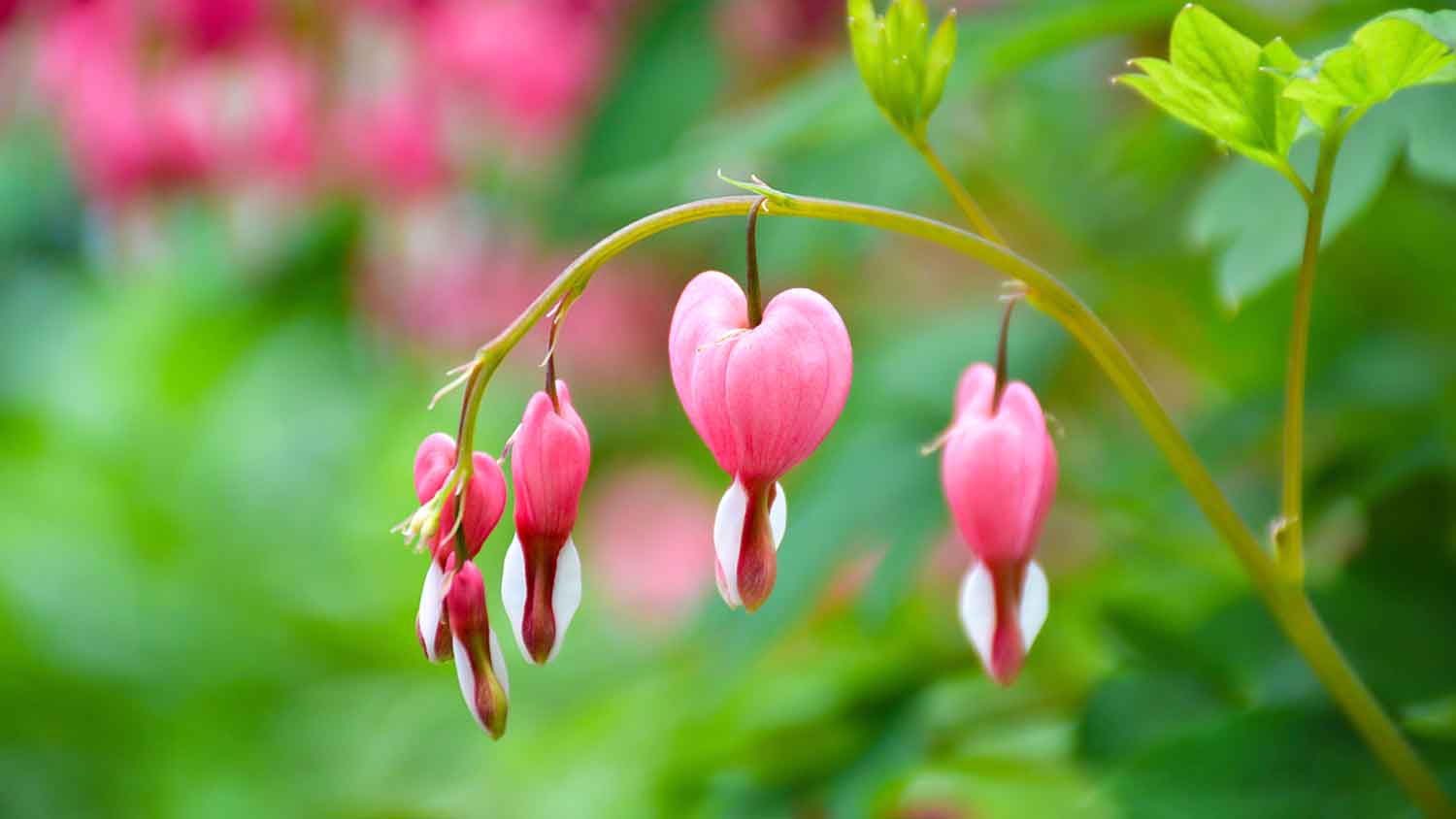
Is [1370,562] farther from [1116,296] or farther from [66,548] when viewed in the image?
[66,548]

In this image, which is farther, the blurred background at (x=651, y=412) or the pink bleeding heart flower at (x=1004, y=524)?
the blurred background at (x=651, y=412)

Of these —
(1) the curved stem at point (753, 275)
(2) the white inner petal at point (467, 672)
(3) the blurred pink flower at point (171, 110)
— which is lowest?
(2) the white inner petal at point (467, 672)

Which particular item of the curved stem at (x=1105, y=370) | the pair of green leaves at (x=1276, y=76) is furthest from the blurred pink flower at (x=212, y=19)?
the pair of green leaves at (x=1276, y=76)

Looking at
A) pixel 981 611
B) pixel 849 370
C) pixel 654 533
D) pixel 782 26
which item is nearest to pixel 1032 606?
pixel 981 611

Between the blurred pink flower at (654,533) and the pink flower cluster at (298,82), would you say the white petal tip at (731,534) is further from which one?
the blurred pink flower at (654,533)

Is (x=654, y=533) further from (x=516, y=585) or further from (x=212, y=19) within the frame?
(x=516, y=585)

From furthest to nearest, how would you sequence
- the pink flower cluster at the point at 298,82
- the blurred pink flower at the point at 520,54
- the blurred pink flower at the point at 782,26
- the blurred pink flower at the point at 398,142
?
the blurred pink flower at the point at 398,142, the blurred pink flower at the point at 520,54, the pink flower cluster at the point at 298,82, the blurred pink flower at the point at 782,26

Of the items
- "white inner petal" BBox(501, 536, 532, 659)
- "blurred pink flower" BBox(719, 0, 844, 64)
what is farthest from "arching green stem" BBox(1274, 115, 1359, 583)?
"blurred pink flower" BBox(719, 0, 844, 64)

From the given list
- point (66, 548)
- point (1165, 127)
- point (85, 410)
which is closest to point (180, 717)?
point (66, 548)
